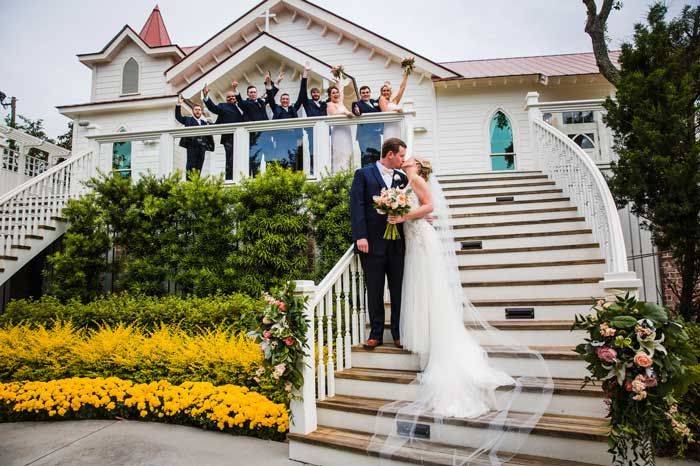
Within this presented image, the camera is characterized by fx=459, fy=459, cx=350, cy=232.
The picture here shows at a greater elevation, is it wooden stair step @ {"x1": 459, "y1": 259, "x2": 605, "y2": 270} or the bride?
the bride

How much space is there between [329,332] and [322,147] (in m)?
4.32

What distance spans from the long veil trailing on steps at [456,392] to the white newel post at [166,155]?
209 inches

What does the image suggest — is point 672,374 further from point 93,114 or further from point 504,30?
point 504,30

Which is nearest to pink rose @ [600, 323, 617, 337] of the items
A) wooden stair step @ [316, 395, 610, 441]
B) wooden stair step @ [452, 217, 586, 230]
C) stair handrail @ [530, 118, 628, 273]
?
wooden stair step @ [316, 395, 610, 441]

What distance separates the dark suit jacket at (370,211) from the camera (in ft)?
14.4

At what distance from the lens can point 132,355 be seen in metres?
5.17

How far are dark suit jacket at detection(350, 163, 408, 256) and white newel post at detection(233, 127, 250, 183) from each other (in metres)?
3.69

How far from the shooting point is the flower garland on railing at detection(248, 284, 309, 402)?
360 cm

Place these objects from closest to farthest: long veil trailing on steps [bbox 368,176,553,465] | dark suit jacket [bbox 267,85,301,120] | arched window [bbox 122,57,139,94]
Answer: long veil trailing on steps [bbox 368,176,553,465]
dark suit jacket [bbox 267,85,301,120]
arched window [bbox 122,57,139,94]

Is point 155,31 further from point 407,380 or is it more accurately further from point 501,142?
point 407,380

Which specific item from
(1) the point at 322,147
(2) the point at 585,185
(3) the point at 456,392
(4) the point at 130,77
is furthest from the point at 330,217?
(4) the point at 130,77

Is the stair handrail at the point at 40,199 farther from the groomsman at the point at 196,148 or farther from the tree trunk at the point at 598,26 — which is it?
the tree trunk at the point at 598,26

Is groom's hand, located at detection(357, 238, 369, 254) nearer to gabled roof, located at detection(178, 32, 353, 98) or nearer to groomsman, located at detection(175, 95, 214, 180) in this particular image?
groomsman, located at detection(175, 95, 214, 180)

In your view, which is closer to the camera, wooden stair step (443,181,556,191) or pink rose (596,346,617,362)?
pink rose (596,346,617,362)
